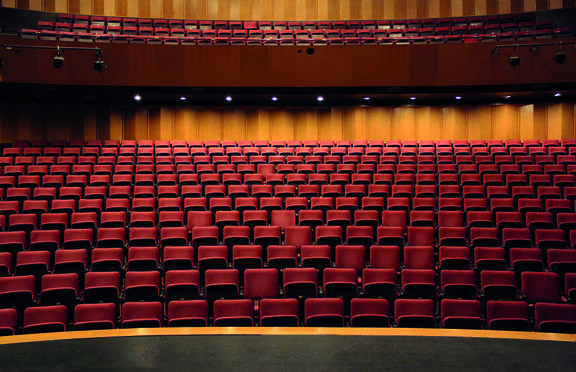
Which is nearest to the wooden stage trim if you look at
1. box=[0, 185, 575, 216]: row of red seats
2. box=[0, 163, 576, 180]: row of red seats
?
box=[0, 185, 575, 216]: row of red seats

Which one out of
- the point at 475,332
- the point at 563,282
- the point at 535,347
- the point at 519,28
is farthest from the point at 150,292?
the point at 519,28

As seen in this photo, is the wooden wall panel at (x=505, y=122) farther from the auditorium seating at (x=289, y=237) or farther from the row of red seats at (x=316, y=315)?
the row of red seats at (x=316, y=315)

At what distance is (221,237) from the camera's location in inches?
139

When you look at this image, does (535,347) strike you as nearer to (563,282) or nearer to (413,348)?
(413,348)

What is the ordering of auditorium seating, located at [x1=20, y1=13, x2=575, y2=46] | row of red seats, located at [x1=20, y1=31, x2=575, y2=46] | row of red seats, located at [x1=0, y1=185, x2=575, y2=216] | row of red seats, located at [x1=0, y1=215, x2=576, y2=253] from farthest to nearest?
1. auditorium seating, located at [x1=20, y1=13, x2=575, y2=46]
2. row of red seats, located at [x1=20, y1=31, x2=575, y2=46]
3. row of red seats, located at [x1=0, y1=185, x2=575, y2=216]
4. row of red seats, located at [x1=0, y1=215, x2=576, y2=253]

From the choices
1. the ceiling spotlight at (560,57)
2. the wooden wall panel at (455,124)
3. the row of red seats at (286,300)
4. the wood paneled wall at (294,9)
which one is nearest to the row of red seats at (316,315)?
the row of red seats at (286,300)

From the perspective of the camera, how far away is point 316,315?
2.32 meters

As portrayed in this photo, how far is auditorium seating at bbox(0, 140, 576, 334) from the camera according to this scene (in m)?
2.37

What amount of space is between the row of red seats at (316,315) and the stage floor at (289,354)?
144 centimetres

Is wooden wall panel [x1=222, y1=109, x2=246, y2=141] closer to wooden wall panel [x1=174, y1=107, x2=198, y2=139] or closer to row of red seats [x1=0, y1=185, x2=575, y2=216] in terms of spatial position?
wooden wall panel [x1=174, y1=107, x2=198, y2=139]

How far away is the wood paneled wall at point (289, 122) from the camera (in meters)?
6.42

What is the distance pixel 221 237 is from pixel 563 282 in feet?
7.55

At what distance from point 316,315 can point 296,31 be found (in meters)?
5.22

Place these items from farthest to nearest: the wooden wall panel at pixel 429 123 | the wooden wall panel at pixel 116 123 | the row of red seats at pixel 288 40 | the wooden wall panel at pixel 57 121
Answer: the wooden wall panel at pixel 429 123
the wooden wall panel at pixel 116 123
the wooden wall panel at pixel 57 121
the row of red seats at pixel 288 40
